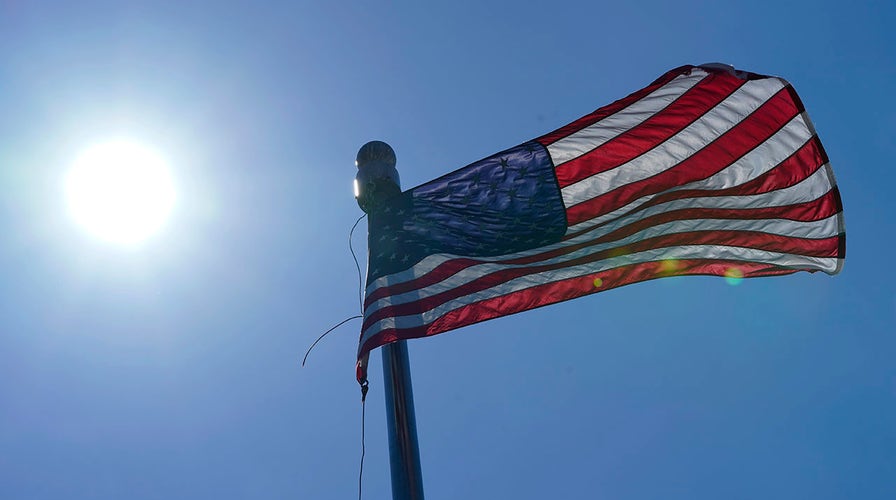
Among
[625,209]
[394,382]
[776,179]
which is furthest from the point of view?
[776,179]

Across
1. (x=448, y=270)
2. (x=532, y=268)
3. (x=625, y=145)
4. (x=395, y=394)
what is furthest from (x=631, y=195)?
(x=395, y=394)

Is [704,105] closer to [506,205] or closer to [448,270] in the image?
[506,205]

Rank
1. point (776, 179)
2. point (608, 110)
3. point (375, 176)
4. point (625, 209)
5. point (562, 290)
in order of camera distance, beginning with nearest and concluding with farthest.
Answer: point (375, 176) → point (562, 290) → point (625, 209) → point (608, 110) → point (776, 179)

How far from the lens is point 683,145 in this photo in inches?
320

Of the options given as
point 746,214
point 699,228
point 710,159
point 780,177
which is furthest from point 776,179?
point 699,228

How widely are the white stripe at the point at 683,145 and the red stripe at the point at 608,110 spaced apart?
489mm

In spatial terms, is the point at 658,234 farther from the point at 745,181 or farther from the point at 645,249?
the point at 745,181

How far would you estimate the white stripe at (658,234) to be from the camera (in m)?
7.20

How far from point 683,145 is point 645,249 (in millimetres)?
1049

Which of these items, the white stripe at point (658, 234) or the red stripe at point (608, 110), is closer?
the white stripe at point (658, 234)

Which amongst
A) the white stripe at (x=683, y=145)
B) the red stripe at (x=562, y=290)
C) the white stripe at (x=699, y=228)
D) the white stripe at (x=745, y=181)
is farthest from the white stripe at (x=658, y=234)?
the white stripe at (x=683, y=145)

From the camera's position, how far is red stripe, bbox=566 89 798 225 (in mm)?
7934

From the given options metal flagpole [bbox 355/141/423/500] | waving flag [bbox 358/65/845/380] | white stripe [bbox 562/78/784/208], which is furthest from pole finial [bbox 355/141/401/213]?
white stripe [bbox 562/78/784/208]

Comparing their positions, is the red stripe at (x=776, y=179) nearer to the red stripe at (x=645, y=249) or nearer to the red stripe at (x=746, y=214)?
the red stripe at (x=746, y=214)
